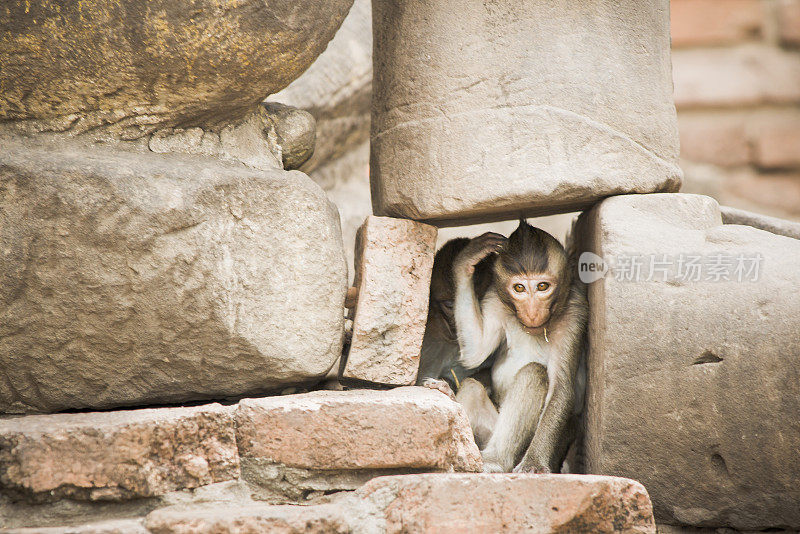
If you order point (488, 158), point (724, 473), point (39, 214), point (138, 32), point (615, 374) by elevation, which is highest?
point (138, 32)

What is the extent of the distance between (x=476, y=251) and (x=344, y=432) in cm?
129

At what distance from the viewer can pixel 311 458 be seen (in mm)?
2176

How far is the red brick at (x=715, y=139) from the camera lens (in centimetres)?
521

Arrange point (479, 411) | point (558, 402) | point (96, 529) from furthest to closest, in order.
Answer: point (479, 411) < point (558, 402) < point (96, 529)

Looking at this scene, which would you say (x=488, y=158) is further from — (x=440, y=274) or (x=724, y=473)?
(x=724, y=473)

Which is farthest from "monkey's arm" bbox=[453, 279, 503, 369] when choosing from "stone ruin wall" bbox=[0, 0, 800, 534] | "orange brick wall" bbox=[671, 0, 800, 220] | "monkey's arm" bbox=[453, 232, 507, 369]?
"orange brick wall" bbox=[671, 0, 800, 220]

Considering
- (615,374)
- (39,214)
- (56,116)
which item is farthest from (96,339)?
(615,374)

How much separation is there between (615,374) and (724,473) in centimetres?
45

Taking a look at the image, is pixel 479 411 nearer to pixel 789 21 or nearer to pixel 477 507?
pixel 477 507

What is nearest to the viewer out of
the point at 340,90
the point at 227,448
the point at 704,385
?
the point at 227,448

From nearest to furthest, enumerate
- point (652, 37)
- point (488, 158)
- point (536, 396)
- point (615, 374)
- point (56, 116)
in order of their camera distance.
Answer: point (56, 116) → point (615, 374) → point (488, 158) → point (652, 37) → point (536, 396)

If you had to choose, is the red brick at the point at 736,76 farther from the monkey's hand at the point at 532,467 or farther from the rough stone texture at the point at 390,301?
the monkey's hand at the point at 532,467

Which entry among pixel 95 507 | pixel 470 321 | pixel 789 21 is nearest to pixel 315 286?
pixel 95 507

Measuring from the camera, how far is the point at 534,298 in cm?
318
